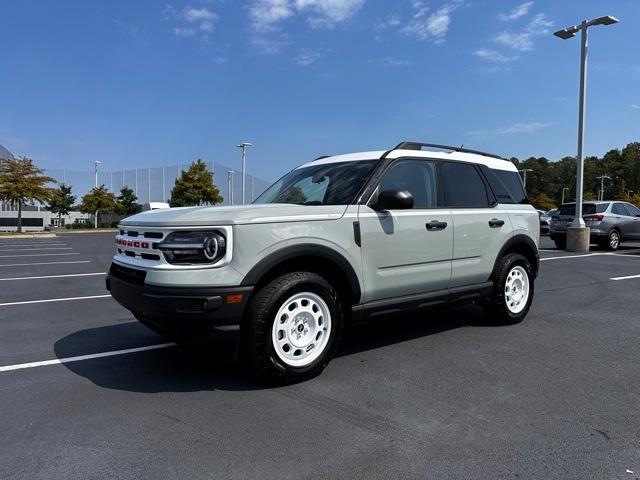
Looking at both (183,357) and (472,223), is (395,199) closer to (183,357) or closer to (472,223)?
(472,223)

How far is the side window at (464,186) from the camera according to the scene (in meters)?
4.96

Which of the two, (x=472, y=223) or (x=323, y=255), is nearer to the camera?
(x=323, y=255)

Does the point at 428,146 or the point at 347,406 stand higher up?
the point at 428,146

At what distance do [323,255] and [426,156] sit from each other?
1789mm

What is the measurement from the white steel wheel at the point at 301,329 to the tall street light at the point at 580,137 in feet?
46.5

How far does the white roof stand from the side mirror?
2.06 feet

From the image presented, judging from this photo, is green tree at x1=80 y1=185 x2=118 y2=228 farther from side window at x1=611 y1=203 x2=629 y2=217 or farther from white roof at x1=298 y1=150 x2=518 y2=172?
white roof at x1=298 y1=150 x2=518 y2=172

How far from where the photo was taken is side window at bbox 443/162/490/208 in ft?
16.3

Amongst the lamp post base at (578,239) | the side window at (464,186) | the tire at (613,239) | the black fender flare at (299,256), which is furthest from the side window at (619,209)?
the black fender flare at (299,256)

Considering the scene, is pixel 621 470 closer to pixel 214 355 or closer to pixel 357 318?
pixel 357 318

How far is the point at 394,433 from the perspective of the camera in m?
2.89

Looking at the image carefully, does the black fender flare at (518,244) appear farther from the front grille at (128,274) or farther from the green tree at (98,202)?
the green tree at (98,202)

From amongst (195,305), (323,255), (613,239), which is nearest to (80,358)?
(195,305)

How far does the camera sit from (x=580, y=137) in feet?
55.2
